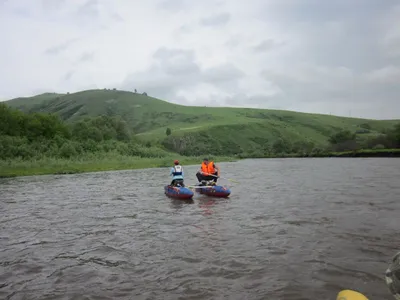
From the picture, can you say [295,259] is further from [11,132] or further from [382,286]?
[11,132]

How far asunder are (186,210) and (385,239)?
11.1 m

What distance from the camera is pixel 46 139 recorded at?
74.1m

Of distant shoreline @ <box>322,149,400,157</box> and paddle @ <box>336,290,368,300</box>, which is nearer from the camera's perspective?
paddle @ <box>336,290,368,300</box>

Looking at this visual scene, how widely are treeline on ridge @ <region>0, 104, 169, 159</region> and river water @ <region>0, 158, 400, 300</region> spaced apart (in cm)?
4359

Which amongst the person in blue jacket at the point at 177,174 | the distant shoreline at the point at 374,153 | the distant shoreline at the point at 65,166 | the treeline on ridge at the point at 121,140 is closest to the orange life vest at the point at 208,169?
the person in blue jacket at the point at 177,174

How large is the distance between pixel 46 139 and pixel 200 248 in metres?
69.6

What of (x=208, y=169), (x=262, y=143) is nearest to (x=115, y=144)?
(x=208, y=169)

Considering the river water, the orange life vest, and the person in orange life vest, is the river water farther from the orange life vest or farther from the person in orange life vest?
the orange life vest

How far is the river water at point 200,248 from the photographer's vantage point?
30.4ft

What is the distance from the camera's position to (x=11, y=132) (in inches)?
2763

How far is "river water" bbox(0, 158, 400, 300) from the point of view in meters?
9.27

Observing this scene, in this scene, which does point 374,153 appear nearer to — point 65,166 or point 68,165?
point 68,165

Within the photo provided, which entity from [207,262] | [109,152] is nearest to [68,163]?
[109,152]

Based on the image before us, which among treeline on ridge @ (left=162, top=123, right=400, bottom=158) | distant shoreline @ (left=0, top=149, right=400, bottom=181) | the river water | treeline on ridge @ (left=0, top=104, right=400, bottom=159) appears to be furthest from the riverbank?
treeline on ridge @ (left=162, top=123, right=400, bottom=158)
